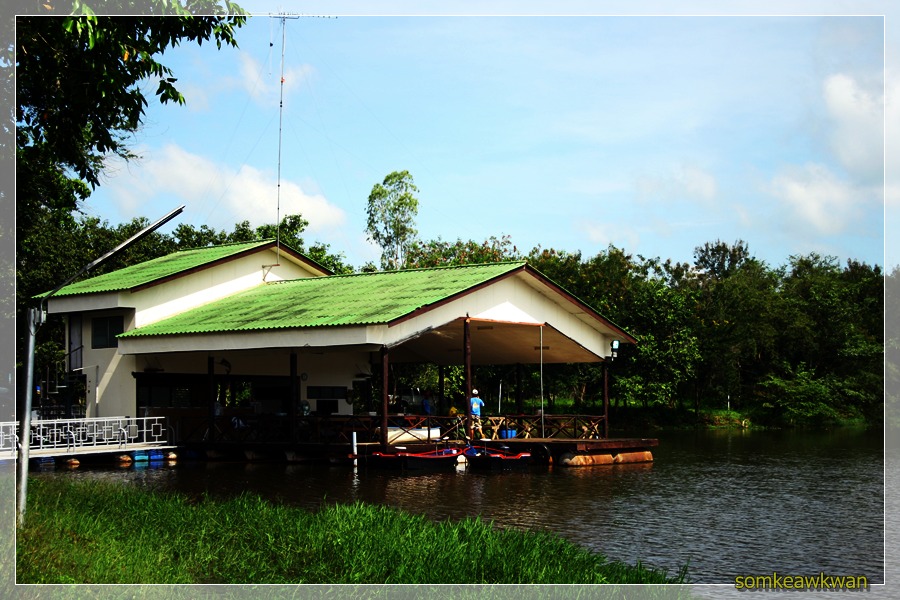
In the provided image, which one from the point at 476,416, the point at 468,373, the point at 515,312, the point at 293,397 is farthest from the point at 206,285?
the point at 468,373

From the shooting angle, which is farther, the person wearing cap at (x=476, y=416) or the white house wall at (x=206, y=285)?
the white house wall at (x=206, y=285)

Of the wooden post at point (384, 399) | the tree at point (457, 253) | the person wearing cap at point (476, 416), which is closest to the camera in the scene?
the wooden post at point (384, 399)

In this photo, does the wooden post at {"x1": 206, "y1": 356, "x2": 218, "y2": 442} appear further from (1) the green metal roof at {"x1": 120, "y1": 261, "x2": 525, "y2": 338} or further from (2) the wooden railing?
(1) the green metal roof at {"x1": 120, "y1": 261, "x2": 525, "y2": 338}

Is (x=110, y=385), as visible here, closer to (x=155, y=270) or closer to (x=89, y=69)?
(x=155, y=270)

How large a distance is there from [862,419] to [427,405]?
32699 millimetres

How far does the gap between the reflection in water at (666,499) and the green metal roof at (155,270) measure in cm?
713

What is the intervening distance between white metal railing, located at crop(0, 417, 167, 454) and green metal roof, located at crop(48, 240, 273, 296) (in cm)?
421

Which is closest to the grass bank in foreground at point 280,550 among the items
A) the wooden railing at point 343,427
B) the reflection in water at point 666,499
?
the reflection in water at point 666,499

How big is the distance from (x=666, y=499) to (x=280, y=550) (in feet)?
34.7

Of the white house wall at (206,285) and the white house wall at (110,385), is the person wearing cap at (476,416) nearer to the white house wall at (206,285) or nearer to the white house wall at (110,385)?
the white house wall at (110,385)

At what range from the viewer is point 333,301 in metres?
29.5

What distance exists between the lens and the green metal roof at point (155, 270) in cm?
3219

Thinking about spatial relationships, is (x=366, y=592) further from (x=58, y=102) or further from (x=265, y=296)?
(x=265, y=296)

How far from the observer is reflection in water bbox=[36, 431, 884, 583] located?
1398 cm
